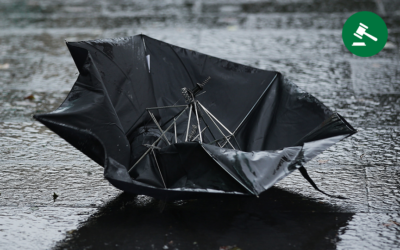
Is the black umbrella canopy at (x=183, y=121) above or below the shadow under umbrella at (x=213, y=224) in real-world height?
above

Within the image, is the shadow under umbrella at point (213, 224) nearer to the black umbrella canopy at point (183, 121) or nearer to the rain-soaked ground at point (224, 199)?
the rain-soaked ground at point (224, 199)

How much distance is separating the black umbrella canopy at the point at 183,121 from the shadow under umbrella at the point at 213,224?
9.7 inches

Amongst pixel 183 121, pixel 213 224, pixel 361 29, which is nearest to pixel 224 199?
pixel 213 224

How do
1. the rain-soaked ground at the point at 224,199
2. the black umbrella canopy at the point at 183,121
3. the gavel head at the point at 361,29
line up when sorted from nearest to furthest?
the black umbrella canopy at the point at 183,121 < the rain-soaked ground at the point at 224,199 < the gavel head at the point at 361,29

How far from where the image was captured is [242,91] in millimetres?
3523

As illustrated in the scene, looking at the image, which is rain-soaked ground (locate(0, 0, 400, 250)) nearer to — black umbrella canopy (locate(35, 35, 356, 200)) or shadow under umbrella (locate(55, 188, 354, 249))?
shadow under umbrella (locate(55, 188, 354, 249))

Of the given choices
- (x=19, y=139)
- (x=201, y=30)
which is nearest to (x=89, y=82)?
(x=19, y=139)

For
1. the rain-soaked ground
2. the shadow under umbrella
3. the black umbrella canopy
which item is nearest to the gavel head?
Result: the rain-soaked ground

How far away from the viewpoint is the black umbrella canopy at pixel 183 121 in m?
2.85

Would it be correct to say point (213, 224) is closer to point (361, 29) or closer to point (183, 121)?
point (183, 121)

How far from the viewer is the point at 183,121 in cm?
355

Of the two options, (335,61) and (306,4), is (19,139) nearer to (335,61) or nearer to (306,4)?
(335,61)

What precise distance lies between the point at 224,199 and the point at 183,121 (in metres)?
0.81

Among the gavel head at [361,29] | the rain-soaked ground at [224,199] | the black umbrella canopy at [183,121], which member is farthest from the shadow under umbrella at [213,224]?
the gavel head at [361,29]
